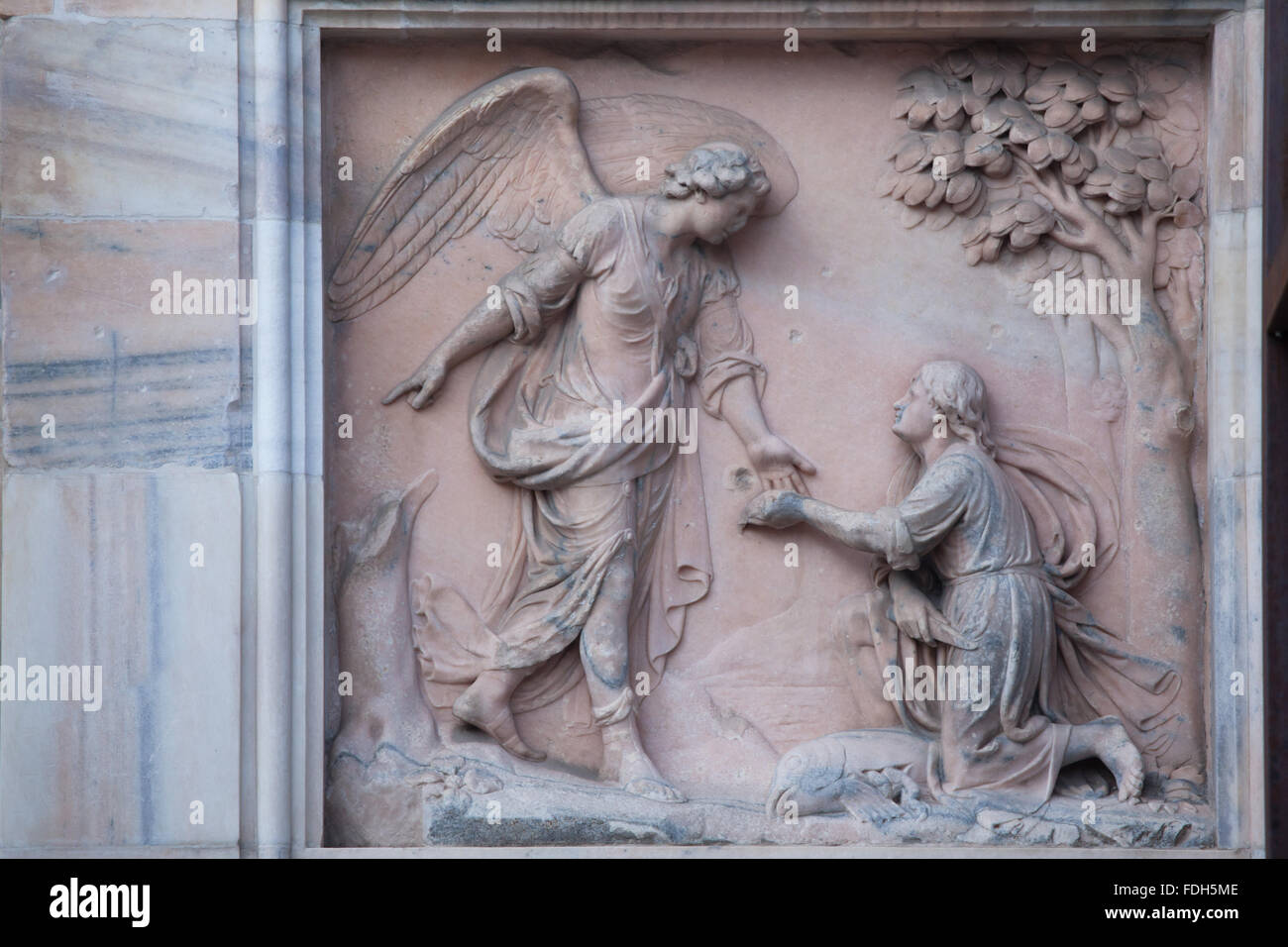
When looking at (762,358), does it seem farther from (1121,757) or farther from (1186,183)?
(1121,757)

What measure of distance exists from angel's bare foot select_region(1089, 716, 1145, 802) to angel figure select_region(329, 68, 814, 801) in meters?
1.48

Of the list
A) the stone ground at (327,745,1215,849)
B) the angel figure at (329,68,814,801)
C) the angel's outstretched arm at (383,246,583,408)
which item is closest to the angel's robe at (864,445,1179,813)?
the stone ground at (327,745,1215,849)

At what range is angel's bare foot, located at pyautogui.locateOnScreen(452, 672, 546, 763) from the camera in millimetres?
8609

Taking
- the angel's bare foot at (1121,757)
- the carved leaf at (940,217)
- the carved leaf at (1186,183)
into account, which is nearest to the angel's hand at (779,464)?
the carved leaf at (940,217)

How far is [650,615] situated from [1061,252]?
211cm

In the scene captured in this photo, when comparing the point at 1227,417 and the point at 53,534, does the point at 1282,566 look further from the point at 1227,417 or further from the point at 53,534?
the point at 53,534

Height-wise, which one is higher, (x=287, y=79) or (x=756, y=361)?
(x=287, y=79)

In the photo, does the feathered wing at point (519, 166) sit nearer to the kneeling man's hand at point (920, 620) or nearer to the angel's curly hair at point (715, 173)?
the angel's curly hair at point (715, 173)

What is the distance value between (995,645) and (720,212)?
191 cm

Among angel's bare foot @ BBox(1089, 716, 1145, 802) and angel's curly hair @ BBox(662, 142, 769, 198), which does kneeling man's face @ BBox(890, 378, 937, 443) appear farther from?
angel's bare foot @ BBox(1089, 716, 1145, 802)

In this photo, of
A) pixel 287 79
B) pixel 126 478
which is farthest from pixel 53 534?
pixel 287 79

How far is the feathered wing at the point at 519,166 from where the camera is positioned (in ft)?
29.0
